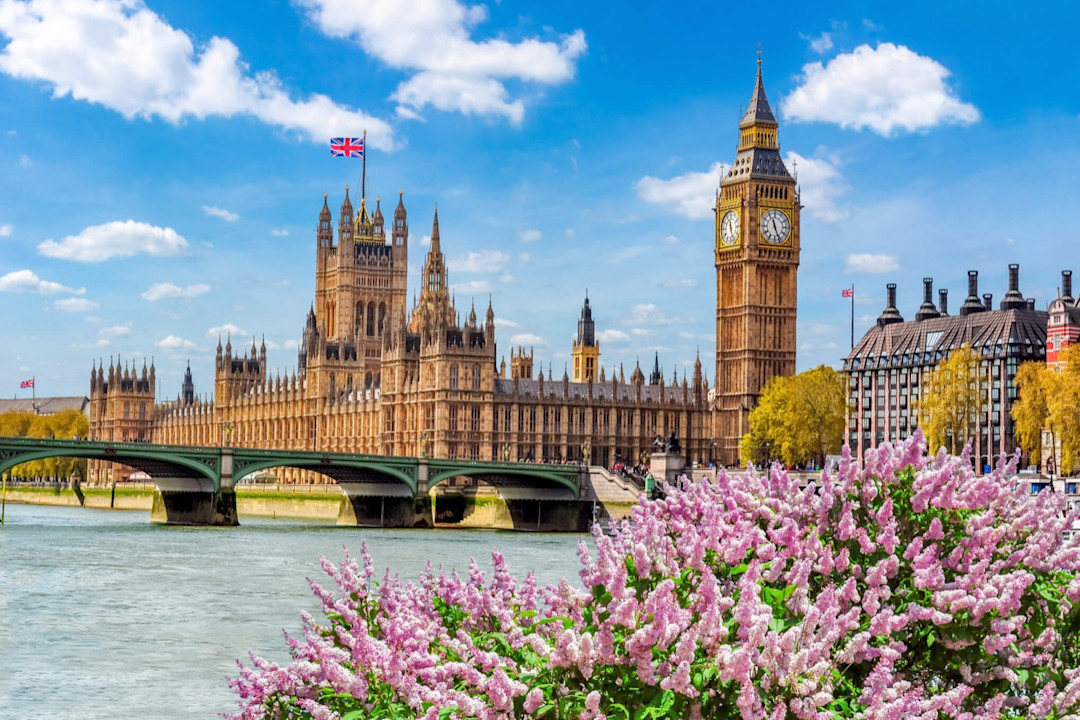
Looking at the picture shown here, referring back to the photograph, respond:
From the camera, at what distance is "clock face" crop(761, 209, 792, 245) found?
111m

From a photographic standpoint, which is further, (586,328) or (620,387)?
(586,328)

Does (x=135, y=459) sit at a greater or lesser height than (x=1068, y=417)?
lesser

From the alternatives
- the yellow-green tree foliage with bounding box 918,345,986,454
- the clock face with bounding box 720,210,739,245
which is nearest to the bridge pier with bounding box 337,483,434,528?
the yellow-green tree foliage with bounding box 918,345,986,454

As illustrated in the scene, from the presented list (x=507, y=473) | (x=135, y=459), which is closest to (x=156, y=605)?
(x=135, y=459)

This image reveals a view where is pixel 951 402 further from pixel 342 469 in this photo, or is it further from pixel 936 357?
pixel 342 469

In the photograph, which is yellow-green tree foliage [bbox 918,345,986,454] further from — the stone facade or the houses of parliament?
the houses of parliament

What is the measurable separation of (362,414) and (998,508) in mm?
111621

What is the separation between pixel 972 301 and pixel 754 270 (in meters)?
14.4

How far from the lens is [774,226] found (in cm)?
11156

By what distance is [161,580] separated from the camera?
42.7 metres

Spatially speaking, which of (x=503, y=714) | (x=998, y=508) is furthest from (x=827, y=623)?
(x=998, y=508)

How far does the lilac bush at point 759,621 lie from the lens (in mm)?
9180

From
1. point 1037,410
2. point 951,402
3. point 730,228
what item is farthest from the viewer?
point 730,228

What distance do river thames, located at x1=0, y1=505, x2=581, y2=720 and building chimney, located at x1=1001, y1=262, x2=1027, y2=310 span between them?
162 feet
